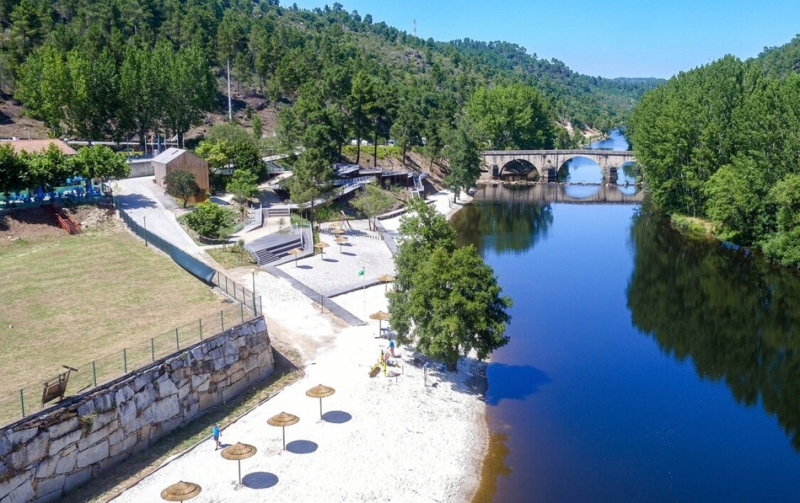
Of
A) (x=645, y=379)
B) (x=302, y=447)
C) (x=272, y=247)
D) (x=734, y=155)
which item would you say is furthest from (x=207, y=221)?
(x=734, y=155)

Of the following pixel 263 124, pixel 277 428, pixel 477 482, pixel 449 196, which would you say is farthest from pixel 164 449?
pixel 263 124

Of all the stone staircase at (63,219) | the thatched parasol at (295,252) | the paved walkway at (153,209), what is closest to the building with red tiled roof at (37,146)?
the paved walkway at (153,209)

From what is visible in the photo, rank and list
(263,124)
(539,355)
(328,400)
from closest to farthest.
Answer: (328,400)
(539,355)
(263,124)

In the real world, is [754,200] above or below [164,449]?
above

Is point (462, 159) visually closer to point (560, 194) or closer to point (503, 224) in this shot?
point (503, 224)

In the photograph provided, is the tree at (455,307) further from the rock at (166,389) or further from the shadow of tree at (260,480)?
the rock at (166,389)

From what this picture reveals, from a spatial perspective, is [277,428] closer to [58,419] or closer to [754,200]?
[58,419]

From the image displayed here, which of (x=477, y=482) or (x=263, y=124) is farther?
(x=263, y=124)
